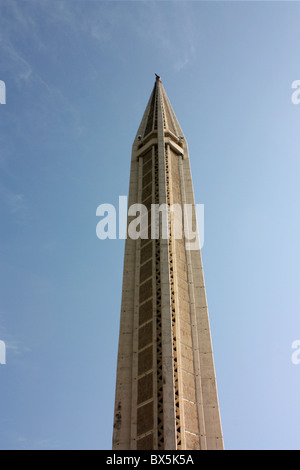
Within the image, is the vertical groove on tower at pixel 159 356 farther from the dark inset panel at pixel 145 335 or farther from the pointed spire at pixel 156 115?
the pointed spire at pixel 156 115

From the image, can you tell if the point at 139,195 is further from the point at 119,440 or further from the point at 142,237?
the point at 119,440

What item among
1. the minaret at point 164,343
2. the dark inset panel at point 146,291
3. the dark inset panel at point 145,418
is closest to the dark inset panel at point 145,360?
the minaret at point 164,343

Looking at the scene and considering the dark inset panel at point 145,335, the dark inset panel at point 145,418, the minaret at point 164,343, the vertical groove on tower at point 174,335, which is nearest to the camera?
the vertical groove on tower at point 174,335

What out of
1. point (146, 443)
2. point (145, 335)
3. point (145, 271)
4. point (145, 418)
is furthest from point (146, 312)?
point (146, 443)

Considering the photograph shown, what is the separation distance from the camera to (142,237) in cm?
2200

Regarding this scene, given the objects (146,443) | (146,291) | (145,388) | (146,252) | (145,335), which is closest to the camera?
(146,443)

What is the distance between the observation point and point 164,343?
16.5 m

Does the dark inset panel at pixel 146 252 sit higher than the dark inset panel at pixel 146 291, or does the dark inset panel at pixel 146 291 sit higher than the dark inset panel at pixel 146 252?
the dark inset panel at pixel 146 252

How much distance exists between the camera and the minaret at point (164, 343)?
1480 cm

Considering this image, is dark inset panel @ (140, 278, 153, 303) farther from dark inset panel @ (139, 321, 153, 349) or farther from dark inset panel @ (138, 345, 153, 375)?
dark inset panel @ (138, 345, 153, 375)

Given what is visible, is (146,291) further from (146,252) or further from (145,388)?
(145,388)

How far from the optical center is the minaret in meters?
14.8
